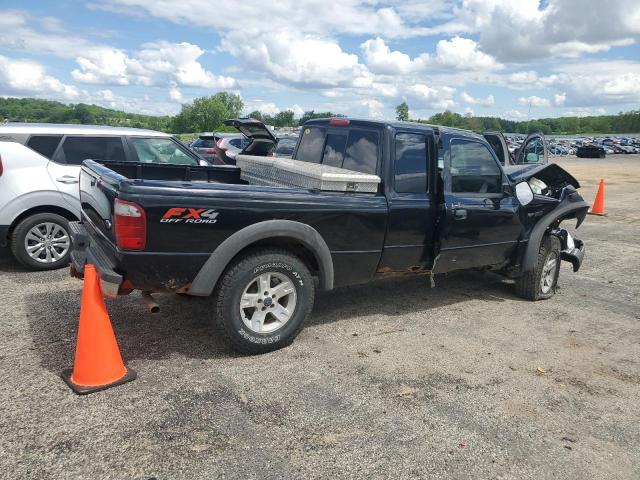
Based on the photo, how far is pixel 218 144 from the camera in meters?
15.6

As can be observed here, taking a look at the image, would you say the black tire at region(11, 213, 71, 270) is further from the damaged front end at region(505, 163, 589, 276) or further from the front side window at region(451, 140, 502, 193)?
the damaged front end at region(505, 163, 589, 276)

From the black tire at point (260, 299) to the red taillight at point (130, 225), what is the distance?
69 cm

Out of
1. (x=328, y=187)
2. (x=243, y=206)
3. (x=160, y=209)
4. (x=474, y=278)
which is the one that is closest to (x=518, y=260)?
(x=474, y=278)

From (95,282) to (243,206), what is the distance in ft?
3.77

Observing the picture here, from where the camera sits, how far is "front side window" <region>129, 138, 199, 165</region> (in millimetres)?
7137

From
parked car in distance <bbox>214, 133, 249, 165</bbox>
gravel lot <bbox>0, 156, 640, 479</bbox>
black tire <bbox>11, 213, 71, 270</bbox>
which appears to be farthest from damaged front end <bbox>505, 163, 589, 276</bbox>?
parked car in distance <bbox>214, 133, 249, 165</bbox>

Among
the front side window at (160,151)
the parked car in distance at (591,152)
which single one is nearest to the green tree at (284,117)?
→ the parked car in distance at (591,152)

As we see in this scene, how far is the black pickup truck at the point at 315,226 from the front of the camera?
368 centimetres

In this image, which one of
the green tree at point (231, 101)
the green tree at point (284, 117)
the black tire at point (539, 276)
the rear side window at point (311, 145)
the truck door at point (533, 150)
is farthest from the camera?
the green tree at point (231, 101)

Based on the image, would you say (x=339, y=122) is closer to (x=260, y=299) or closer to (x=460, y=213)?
(x=460, y=213)

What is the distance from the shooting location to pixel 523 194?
566 centimetres

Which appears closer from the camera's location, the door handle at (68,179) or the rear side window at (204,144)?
the door handle at (68,179)

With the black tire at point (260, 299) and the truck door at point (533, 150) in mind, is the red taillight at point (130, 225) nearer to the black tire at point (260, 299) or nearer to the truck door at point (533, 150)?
the black tire at point (260, 299)

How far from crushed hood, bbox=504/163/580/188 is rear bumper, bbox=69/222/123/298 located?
416cm
